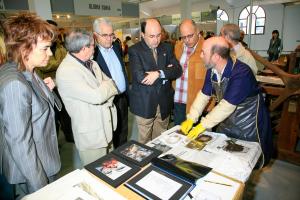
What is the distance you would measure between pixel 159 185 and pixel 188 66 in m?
1.46

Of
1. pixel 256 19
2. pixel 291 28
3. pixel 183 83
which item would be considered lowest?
pixel 183 83

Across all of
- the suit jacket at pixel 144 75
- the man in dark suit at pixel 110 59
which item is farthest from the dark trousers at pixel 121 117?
the suit jacket at pixel 144 75

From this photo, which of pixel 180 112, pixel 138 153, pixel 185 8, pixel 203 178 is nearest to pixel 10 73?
pixel 138 153

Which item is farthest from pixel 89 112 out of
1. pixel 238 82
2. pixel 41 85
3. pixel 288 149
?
pixel 288 149

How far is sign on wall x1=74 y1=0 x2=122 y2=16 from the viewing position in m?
5.59

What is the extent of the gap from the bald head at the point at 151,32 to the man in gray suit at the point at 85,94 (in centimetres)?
57

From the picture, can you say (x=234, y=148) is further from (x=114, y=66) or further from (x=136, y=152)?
(x=114, y=66)

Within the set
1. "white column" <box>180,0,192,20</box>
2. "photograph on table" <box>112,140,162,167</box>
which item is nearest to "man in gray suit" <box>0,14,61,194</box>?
"photograph on table" <box>112,140,162,167</box>

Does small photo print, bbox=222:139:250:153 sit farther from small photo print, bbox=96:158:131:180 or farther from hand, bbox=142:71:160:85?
hand, bbox=142:71:160:85

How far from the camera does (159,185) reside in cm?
103

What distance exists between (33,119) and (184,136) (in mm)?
944

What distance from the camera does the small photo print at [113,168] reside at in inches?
44.3

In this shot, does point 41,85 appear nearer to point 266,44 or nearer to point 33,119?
point 33,119

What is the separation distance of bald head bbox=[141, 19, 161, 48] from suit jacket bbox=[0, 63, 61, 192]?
102 cm
